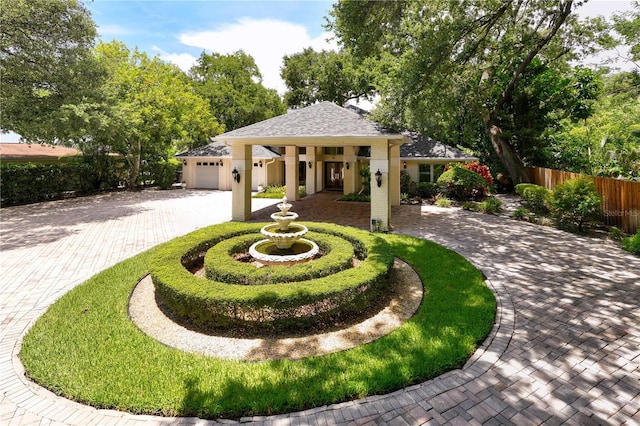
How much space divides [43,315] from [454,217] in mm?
15042

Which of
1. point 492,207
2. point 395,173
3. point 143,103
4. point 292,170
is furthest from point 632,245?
point 143,103

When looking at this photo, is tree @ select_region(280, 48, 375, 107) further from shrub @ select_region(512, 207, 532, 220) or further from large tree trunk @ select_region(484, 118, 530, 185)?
shrub @ select_region(512, 207, 532, 220)

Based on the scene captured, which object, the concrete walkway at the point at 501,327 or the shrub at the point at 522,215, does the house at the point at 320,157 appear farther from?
the shrub at the point at 522,215

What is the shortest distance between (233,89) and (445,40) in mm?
27395

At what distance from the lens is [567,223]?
12859mm

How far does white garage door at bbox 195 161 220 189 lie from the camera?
2859 centimetres

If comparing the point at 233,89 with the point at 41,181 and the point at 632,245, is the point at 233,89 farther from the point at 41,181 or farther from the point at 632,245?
the point at 632,245

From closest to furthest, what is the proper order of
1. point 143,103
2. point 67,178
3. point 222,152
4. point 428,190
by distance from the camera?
point 428,190
point 67,178
point 143,103
point 222,152

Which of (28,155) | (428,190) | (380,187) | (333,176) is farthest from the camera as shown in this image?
(333,176)

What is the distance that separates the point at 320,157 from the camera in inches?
1058

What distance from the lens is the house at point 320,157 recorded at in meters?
12.6

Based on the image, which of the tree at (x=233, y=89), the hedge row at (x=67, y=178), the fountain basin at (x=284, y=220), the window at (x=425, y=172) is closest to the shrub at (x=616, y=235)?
the fountain basin at (x=284, y=220)

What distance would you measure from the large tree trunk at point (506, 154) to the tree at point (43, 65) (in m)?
24.5

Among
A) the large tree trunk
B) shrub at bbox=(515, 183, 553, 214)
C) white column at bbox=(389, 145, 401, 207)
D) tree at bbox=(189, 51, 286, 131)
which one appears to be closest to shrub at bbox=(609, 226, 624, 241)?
shrub at bbox=(515, 183, 553, 214)
